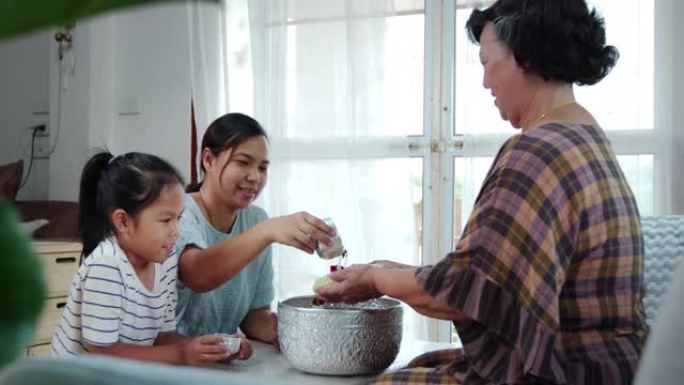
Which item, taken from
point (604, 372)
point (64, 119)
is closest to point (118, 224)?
point (604, 372)

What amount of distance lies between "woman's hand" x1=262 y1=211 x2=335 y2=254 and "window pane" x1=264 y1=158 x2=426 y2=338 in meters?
1.41

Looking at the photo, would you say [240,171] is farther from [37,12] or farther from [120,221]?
[37,12]

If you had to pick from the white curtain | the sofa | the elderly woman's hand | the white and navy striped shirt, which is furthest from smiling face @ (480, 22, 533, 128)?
the sofa

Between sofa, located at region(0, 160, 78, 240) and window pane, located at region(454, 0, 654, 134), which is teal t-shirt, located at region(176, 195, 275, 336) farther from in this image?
sofa, located at region(0, 160, 78, 240)

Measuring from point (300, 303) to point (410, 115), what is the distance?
1603 millimetres

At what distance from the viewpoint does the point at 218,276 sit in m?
1.49

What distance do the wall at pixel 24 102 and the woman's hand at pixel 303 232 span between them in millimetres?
2553

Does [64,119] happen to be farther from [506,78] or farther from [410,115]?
[506,78]

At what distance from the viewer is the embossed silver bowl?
1.22 meters

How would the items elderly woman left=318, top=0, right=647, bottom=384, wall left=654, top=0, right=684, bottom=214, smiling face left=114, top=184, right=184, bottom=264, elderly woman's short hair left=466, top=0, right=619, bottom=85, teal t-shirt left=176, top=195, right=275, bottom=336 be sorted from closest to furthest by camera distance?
elderly woman left=318, top=0, right=647, bottom=384 → elderly woman's short hair left=466, top=0, right=619, bottom=85 → smiling face left=114, top=184, right=184, bottom=264 → teal t-shirt left=176, top=195, right=275, bottom=336 → wall left=654, top=0, right=684, bottom=214

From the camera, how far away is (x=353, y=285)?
1.29 m

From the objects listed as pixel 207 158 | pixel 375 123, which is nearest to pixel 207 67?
pixel 375 123

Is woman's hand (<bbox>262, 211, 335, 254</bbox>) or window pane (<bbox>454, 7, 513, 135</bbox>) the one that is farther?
window pane (<bbox>454, 7, 513, 135</bbox>)

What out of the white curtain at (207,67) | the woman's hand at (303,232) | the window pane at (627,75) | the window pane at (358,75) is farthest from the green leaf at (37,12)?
the white curtain at (207,67)
